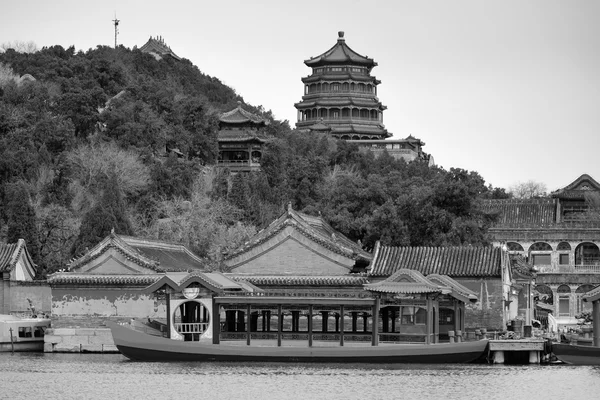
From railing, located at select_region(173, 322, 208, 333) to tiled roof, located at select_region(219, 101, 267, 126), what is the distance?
47.3 m

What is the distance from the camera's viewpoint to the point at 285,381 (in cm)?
4181

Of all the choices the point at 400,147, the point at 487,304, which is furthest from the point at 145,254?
the point at 400,147

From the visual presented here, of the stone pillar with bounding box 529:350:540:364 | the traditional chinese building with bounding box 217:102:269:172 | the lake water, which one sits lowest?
the lake water

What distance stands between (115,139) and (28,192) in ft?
42.1

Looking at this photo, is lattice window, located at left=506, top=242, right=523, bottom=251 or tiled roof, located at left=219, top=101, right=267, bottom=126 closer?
lattice window, located at left=506, top=242, right=523, bottom=251

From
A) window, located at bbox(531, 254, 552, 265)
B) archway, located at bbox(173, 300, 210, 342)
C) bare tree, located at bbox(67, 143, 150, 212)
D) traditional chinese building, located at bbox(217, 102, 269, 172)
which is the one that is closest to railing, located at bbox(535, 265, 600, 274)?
window, located at bbox(531, 254, 552, 265)

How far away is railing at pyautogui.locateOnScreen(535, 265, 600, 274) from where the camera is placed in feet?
276

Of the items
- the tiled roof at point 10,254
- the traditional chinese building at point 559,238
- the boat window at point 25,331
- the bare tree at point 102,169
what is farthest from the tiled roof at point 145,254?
the traditional chinese building at point 559,238

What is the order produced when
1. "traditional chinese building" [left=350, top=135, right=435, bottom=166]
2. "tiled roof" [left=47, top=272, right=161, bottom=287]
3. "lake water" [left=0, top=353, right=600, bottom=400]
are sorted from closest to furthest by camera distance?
"lake water" [left=0, top=353, right=600, bottom=400], "tiled roof" [left=47, top=272, right=161, bottom=287], "traditional chinese building" [left=350, top=135, right=435, bottom=166]

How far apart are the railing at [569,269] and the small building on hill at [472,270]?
103 ft

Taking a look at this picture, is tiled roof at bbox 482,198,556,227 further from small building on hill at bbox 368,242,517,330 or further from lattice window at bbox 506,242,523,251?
small building on hill at bbox 368,242,517,330

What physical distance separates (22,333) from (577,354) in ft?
66.7

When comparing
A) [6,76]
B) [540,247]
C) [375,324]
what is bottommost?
[375,324]

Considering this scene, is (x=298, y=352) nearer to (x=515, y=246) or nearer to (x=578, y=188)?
(x=515, y=246)
